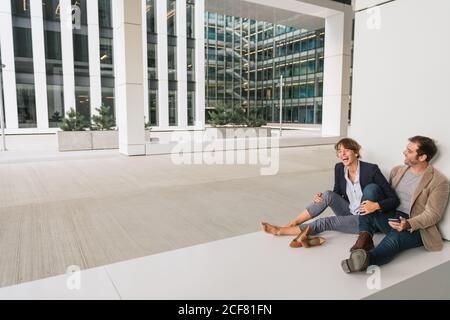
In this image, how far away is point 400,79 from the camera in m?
4.54

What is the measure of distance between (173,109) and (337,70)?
17.7 metres

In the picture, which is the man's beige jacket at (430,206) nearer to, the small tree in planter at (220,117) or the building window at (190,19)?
the small tree in planter at (220,117)

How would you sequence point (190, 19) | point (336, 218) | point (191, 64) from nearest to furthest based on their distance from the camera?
point (336, 218) < point (190, 19) < point (191, 64)

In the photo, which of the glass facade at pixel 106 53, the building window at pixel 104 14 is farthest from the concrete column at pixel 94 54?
the building window at pixel 104 14

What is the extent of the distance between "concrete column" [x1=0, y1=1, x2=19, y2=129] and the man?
28923 millimetres

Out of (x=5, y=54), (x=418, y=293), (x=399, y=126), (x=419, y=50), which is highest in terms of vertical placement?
(x=5, y=54)

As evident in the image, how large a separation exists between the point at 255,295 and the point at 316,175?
23.6ft

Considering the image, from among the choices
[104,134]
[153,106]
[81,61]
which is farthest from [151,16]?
[104,134]

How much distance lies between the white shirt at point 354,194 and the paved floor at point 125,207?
147 cm

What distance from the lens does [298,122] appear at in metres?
49.2

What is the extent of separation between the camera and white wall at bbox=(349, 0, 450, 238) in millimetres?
4125

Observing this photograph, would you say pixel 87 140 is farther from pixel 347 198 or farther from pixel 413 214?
pixel 413 214
